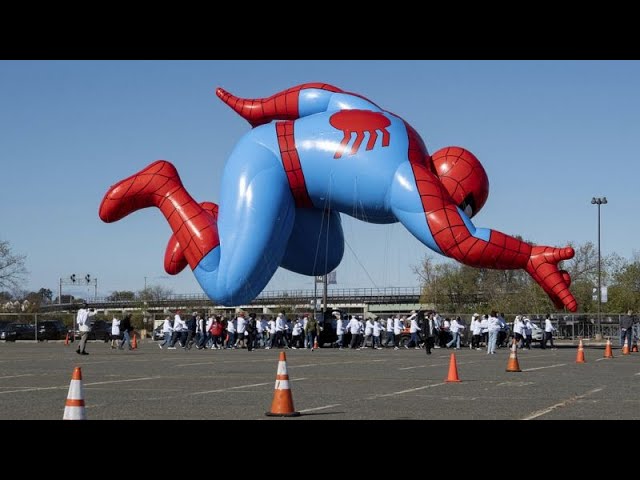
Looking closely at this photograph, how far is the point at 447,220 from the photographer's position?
22.3 metres

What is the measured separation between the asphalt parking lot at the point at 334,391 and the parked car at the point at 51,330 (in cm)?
3082

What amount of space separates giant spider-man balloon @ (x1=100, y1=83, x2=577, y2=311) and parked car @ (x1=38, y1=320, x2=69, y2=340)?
1174 inches

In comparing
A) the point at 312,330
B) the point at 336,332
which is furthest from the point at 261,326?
the point at 312,330

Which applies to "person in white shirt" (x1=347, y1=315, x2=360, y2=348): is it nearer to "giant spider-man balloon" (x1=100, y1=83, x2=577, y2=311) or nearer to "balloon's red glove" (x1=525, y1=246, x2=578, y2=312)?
"giant spider-man balloon" (x1=100, y1=83, x2=577, y2=311)

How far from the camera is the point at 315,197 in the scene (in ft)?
77.7

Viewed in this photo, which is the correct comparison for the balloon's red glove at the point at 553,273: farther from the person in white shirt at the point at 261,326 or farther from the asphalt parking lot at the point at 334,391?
the person in white shirt at the point at 261,326

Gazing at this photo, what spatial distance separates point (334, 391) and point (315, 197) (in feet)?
31.4

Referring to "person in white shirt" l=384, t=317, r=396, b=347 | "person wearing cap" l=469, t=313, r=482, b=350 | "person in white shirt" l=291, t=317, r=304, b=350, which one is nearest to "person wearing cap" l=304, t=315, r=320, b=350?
"person in white shirt" l=291, t=317, r=304, b=350

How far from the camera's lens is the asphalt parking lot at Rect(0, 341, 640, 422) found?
11.4 meters

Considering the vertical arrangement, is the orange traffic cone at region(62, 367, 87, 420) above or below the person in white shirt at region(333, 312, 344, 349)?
above

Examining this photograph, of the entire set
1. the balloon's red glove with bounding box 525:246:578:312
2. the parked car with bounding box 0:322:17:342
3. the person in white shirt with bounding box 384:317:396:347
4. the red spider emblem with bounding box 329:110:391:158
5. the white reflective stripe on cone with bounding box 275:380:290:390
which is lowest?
the parked car with bounding box 0:322:17:342

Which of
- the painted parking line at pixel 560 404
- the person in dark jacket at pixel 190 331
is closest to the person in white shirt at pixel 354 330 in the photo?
the person in dark jacket at pixel 190 331
